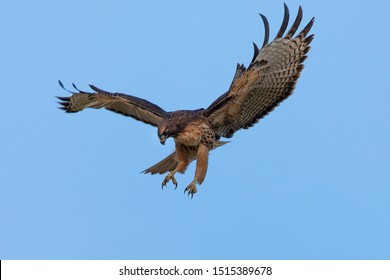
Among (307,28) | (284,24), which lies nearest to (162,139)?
(284,24)

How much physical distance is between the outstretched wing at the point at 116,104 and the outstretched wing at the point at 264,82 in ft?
2.36

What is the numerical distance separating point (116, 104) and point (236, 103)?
1.67 meters

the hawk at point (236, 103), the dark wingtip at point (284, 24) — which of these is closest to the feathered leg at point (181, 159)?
the hawk at point (236, 103)

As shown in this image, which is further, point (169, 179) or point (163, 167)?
point (163, 167)

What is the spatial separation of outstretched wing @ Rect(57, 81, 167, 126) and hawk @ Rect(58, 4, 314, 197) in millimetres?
12

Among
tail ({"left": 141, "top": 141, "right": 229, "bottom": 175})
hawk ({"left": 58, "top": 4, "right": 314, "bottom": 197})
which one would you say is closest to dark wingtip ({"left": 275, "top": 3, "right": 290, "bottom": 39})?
hawk ({"left": 58, "top": 4, "right": 314, "bottom": 197})

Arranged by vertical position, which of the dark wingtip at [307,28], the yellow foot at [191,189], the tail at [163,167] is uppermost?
the dark wingtip at [307,28]

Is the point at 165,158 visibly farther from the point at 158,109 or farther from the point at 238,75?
the point at 238,75

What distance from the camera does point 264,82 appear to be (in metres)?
11.7

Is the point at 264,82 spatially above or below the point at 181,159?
above

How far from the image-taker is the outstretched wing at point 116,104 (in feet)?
39.4

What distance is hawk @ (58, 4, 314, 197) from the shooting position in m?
11.3

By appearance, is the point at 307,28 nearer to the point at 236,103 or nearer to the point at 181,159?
the point at 236,103

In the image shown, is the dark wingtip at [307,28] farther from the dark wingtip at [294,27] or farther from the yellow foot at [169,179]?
the yellow foot at [169,179]
